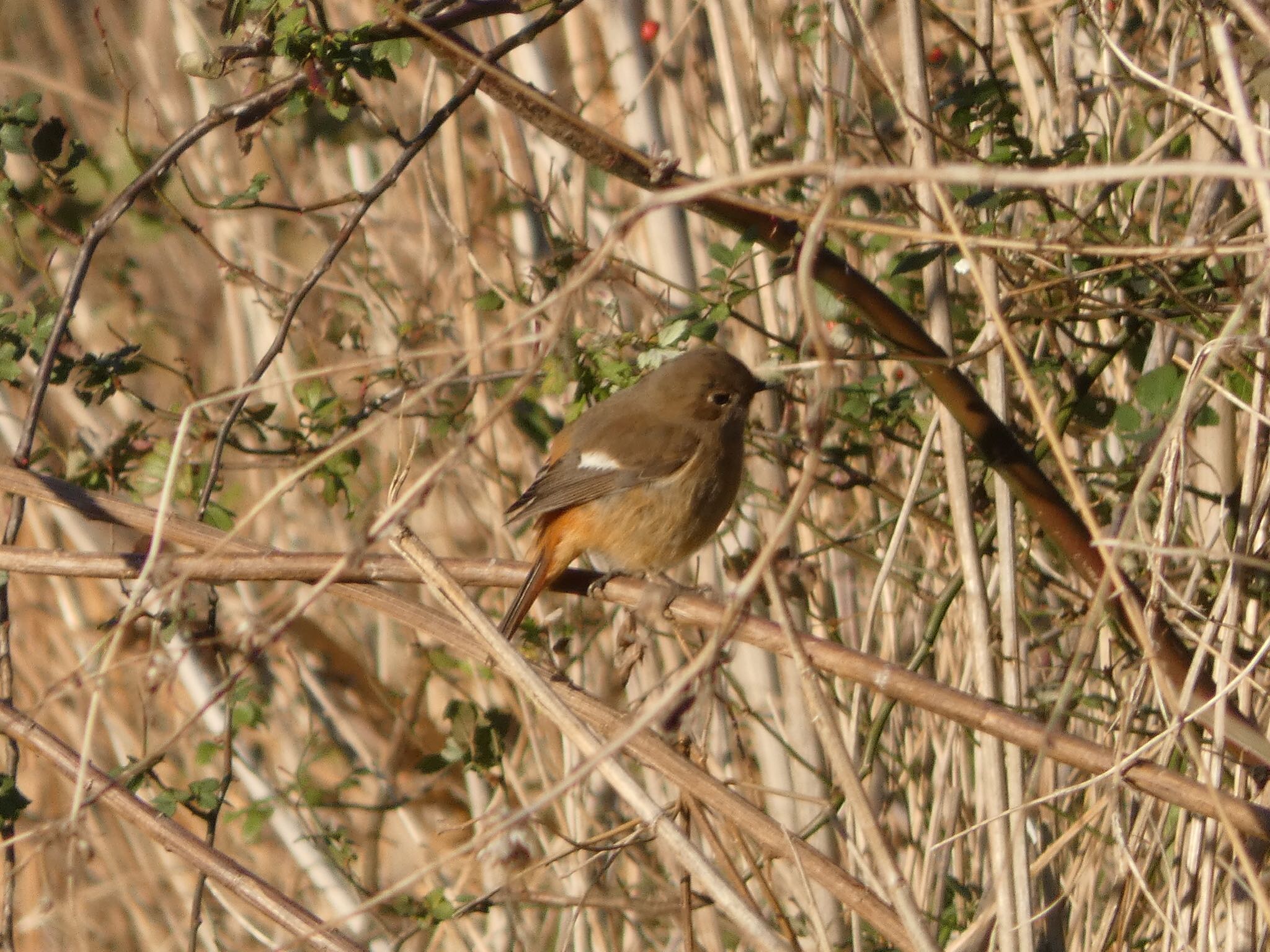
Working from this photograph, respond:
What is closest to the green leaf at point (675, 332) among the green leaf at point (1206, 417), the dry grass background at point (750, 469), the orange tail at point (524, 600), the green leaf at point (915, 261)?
the dry grass background at point (750, 469)

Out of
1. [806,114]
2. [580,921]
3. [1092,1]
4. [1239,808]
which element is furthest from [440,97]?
[1239,808]

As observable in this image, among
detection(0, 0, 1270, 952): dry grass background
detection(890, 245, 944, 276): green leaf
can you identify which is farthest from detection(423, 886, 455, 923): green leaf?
detection(890, 245, 944, 276): green leaf

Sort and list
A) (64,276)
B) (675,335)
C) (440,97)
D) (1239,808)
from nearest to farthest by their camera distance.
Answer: (1239,808) → (675,335) → (440,97) → (64,276)

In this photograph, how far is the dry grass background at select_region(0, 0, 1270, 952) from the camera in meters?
2.45

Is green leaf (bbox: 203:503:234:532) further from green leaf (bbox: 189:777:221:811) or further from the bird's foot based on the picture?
the bird's foot

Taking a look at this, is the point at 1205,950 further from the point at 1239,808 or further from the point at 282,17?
the point at 282,17

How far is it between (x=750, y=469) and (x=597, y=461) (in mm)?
657

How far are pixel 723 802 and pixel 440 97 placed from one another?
3145 millimetres

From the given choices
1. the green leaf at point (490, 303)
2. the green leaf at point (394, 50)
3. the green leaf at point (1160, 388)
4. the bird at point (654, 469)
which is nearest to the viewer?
the green leaf at point (1160, 388)

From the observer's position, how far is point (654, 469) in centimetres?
Answer: 398

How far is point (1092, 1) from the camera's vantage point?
277 cm

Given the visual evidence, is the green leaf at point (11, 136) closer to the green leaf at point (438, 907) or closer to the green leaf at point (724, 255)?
the green leaf at point (724, 255)

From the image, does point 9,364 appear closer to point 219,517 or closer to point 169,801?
point 219,517

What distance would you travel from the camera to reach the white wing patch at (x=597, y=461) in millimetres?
3941
